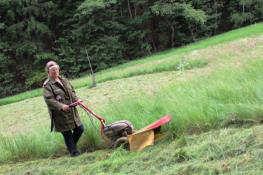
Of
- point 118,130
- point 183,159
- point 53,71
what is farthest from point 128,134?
point 183,159

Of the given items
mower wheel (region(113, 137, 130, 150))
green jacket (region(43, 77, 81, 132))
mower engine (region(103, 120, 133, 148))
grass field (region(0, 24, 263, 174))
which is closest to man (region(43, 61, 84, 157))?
green jacket (region(43, 77, 81, 132))

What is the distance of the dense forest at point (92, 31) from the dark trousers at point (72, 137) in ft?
60.7

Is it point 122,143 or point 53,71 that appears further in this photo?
point 53,71

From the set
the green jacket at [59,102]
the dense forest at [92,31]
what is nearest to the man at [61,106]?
the green jacket at [59,102]

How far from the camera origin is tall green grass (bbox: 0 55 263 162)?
6.90 metres

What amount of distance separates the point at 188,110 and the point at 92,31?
2079 centimetres

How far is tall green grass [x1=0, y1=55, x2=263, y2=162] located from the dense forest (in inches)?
704

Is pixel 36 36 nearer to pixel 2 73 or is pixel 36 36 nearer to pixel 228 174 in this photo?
pixel 2 73

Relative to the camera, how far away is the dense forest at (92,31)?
88.0 feet

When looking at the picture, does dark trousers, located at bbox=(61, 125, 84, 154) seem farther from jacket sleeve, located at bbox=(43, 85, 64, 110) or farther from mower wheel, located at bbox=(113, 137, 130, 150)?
mower wheel, located at bbox=(113, 137, 130, 150)

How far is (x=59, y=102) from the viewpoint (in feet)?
24.5

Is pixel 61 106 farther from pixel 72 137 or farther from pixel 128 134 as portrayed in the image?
pixel 128 134

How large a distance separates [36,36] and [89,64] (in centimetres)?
372

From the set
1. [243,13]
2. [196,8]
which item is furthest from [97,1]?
[243,13]
